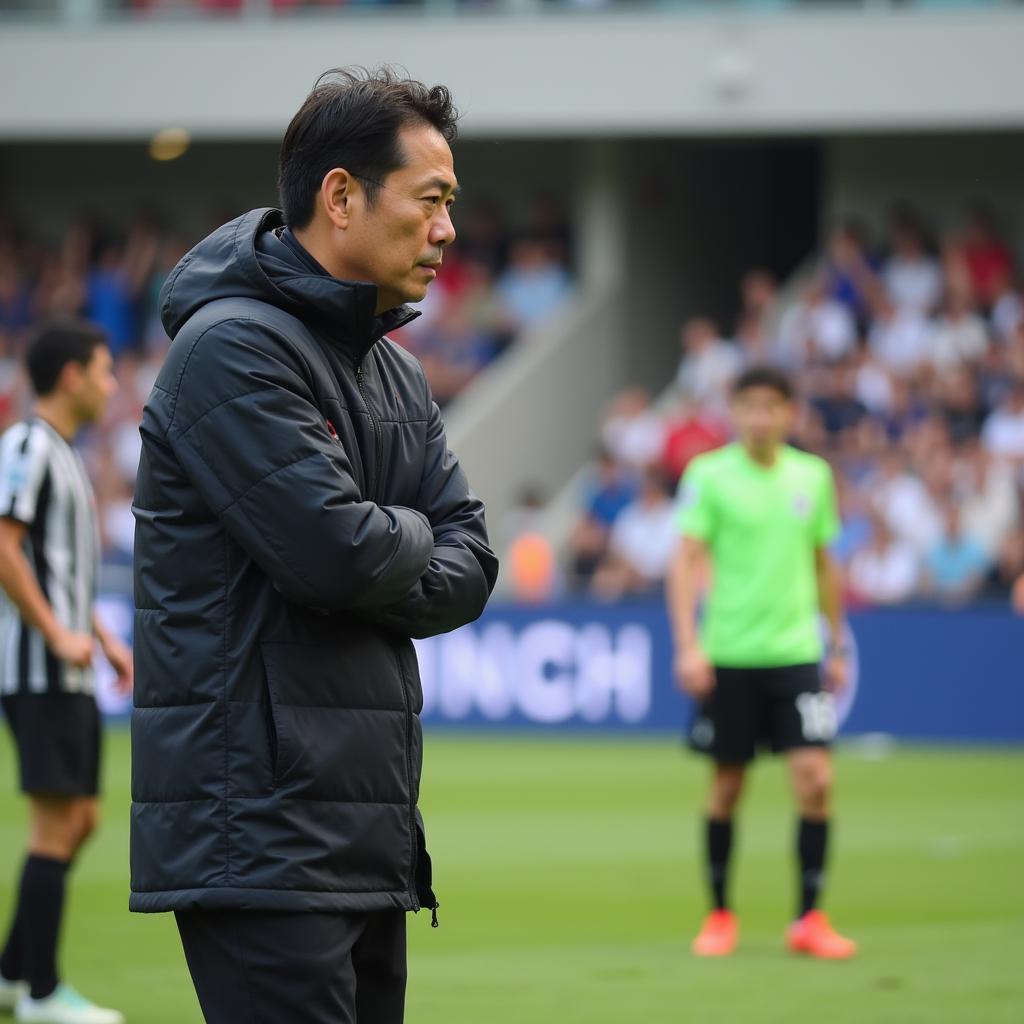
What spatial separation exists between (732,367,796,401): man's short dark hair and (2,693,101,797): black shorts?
313 cm

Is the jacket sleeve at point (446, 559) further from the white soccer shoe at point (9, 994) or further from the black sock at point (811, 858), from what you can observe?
the black sock at point (811, 858)

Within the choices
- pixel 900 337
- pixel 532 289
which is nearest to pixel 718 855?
pixel 900 337

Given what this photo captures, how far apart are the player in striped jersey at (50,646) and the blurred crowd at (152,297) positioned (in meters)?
15.3

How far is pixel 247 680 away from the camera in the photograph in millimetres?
3293

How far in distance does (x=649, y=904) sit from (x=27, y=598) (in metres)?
3.75

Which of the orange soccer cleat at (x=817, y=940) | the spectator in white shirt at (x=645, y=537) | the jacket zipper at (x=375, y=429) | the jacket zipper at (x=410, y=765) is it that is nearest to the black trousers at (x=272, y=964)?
the jacket zipper at (x=410, y=765)

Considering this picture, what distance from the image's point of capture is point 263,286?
3406mm

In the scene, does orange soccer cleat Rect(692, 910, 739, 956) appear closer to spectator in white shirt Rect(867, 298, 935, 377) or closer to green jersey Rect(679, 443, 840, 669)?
green jersey Rect(679, 443, 840, 669)

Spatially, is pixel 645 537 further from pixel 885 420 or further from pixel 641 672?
pixel 885 420

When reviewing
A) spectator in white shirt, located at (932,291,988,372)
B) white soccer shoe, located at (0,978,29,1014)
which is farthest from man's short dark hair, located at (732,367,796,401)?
spectator in white shirt, located at (932,291,988,372)

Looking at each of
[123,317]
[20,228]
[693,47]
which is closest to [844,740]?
[693,47]

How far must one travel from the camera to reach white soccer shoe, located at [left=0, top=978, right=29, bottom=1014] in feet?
22.0

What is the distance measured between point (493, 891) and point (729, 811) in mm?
1770

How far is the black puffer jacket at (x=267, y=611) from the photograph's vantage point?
3256 mm
